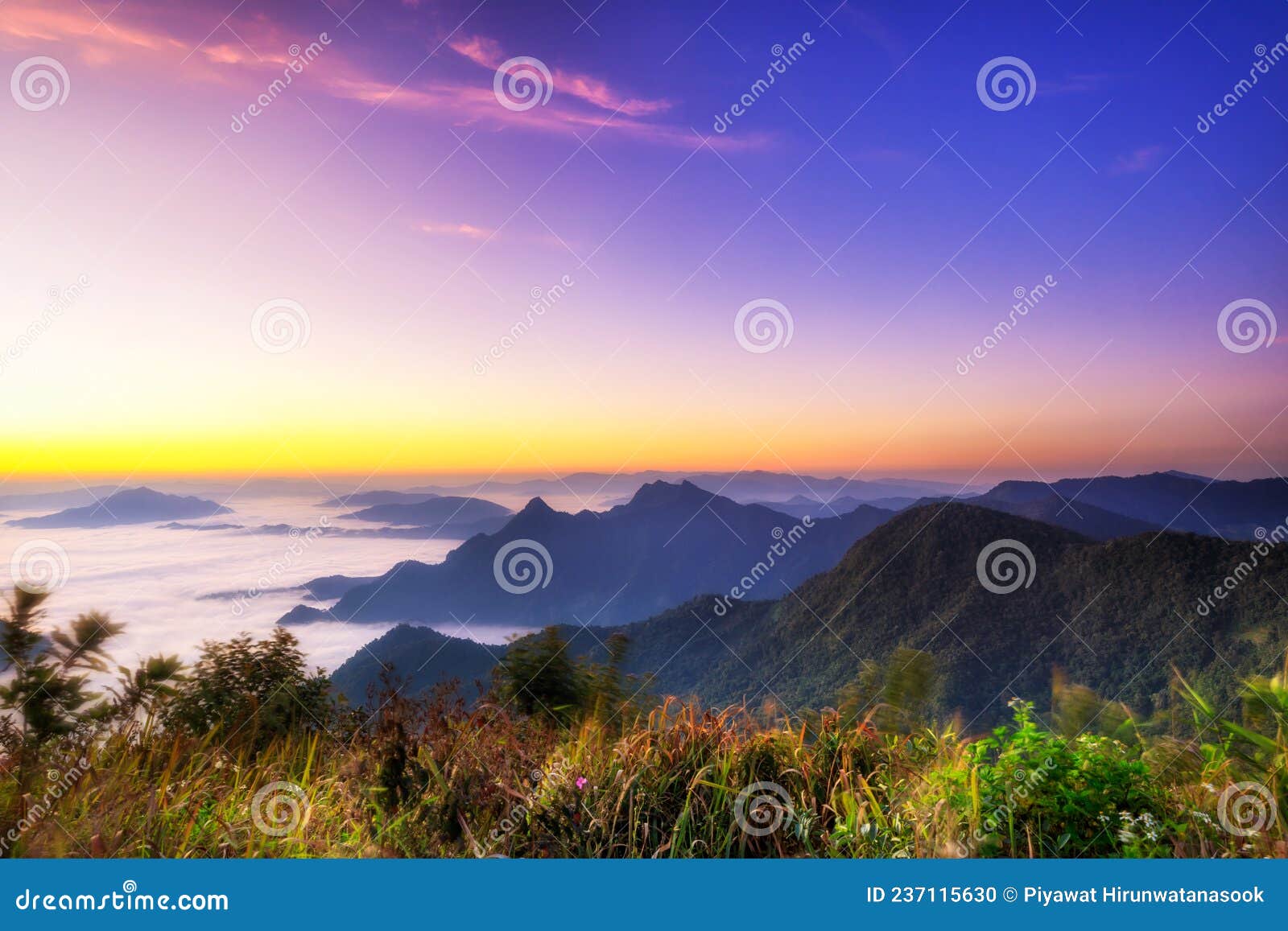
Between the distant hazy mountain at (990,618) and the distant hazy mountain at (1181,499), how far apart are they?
3.74 ft

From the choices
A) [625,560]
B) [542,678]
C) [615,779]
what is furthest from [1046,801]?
[625,560]

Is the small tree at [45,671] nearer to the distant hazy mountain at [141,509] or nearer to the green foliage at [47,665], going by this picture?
the green foliage at [47,665]

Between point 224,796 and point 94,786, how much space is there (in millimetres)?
786

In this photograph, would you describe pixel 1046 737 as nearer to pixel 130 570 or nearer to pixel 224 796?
pixel 224 796

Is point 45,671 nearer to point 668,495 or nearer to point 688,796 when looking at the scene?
point 688,796

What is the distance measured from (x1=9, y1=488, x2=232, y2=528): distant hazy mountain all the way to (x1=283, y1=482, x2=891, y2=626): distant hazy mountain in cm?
362

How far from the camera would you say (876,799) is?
428 centimetres

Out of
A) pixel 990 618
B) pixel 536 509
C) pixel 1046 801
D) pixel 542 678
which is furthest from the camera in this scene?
pixel 990 618

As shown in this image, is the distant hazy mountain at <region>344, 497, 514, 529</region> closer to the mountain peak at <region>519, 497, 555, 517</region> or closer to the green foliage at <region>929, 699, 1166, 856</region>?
the mountain peak at <region>519, 497, 555, 517</region>

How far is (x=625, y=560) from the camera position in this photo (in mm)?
21297

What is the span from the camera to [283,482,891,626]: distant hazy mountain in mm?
16125

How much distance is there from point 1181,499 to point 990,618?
22.4 feet

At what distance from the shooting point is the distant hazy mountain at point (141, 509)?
8680 mm

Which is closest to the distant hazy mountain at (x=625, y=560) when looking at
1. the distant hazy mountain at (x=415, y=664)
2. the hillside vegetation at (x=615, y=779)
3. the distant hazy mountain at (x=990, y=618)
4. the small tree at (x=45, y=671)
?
the distant hazy mountain at (x=415, y=664)
